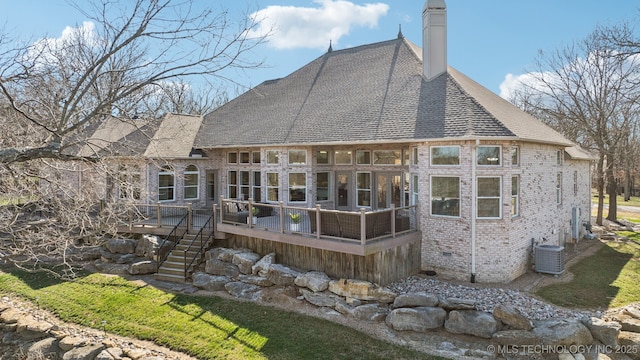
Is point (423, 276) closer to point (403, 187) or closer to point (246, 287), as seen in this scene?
point (403, 187)

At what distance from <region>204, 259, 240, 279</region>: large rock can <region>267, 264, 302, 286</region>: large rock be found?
4.72 feet

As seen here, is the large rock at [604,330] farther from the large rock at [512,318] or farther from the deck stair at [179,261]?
the deck stair at [179,261]

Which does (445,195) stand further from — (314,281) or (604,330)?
(604,330)

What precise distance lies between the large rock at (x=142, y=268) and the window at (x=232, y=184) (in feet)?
18.0

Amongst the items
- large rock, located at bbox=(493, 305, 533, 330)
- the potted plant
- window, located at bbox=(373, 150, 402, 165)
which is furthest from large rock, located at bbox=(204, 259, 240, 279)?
large rock, located at bbox=(493, 305, 533, 330)

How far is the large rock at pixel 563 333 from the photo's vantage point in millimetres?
8180

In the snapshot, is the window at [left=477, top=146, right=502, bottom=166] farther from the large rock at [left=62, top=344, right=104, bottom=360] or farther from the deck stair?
the large rock at [left=62, top=344, right=104, bottom=360]

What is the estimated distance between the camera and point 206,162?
734 inches

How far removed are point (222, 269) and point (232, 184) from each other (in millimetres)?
6426

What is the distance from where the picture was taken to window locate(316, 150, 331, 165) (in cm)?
1553

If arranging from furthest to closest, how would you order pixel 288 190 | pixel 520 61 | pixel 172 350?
pixel 520 61 < pixel 288 190 < pixel 172 350

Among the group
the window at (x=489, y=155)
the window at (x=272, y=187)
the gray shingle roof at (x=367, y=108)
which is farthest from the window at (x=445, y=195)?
the window at (x=272, y=187)

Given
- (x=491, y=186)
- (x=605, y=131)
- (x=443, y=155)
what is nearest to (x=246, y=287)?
(x=443, y=155)

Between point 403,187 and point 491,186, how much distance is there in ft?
10.6
